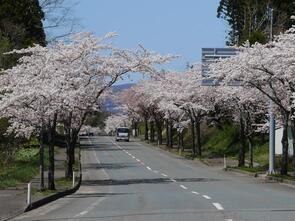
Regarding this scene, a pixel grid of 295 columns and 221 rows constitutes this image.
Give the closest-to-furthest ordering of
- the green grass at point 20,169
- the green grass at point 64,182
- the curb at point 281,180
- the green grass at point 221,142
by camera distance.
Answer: the green grass at point 20,169
the green grass at point 64,182
the curb at point 281,180
the green grass at point 221,142

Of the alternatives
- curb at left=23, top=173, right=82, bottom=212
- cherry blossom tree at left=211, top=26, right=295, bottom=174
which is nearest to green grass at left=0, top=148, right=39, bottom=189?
curb at left=23, top=173, right=82, bottom=212

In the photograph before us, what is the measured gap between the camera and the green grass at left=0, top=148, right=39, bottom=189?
26555 mm

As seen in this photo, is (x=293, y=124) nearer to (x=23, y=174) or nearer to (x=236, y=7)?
(x=23, y=174)

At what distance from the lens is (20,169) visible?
33.1 meters

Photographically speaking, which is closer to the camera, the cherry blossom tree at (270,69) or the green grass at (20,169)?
the green grass at (20,169)

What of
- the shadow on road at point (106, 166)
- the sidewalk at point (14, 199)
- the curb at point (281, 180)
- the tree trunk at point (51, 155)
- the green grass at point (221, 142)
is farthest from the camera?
the green grass at point (221, 142)

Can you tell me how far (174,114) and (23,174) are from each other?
41072 mm

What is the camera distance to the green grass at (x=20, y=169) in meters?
26.6

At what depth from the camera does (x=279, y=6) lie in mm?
62719

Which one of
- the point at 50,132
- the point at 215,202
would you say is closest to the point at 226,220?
the point at 215,202

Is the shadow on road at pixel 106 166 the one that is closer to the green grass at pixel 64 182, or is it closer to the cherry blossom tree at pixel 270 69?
the cherry blossom tree at pixel 270 69

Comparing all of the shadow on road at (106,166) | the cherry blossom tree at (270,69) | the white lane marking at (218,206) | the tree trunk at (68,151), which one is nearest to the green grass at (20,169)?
the tree trunk at (68,151)

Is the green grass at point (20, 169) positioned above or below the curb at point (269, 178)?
above

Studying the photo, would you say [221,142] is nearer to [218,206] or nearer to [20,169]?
[20,169]
